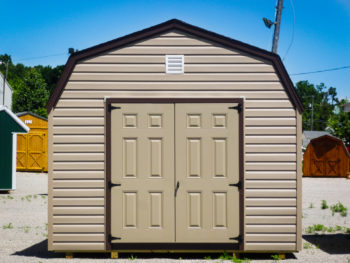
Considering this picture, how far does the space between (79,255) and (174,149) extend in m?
2.32

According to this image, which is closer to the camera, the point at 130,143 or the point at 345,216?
the point at 130,143

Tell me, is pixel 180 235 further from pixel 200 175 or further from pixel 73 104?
pixel 73 104

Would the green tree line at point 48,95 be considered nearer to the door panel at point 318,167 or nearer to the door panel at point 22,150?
the door panel at point 318,167

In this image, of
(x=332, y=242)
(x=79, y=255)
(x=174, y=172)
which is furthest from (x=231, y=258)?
(x=332, y=242)

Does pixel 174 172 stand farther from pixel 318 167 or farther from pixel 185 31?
pixel 318 167

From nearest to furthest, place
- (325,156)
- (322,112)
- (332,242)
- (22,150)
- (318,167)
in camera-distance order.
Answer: (332,242)
(325,156)
(318,167)
(22,150)
(322,112)

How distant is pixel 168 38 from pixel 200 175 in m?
2.24

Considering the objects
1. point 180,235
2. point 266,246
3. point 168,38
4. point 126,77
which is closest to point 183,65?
point 168,38

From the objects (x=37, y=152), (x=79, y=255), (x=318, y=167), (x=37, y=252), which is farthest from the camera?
(x=37, y=152)

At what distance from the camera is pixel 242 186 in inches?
266

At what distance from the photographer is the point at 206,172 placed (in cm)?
679

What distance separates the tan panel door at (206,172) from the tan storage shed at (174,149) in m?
0.02

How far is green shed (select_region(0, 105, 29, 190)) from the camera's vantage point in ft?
47.3

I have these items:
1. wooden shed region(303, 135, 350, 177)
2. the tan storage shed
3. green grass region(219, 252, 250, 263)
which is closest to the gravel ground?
green grass region(219, 252, 250, 263)
